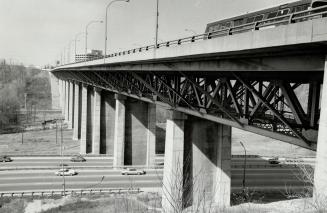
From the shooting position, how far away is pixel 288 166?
169 feet

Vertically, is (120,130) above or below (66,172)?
above

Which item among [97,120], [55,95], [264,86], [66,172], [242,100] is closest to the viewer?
[264,86]

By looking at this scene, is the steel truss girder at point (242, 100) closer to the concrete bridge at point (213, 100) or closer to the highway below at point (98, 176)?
the concrete bridge at point (213, 100)

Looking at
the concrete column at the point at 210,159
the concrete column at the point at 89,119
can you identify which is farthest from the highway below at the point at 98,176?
the concrete column at the point at 210,159

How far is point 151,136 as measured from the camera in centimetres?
4472

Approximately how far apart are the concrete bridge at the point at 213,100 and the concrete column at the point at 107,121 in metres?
0.15

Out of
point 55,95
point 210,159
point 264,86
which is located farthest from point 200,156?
point 55,95

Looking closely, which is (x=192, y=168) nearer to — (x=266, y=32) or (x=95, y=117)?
(x=266, y=32)

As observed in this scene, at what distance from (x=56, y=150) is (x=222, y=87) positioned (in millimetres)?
48288

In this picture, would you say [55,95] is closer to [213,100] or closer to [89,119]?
[89,119]

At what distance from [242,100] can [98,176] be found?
25559 mm

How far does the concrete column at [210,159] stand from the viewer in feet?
84.5

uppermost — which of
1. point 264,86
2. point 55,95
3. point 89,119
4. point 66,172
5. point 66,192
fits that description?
point 264,86

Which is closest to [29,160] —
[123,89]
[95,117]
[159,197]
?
[95,117]
